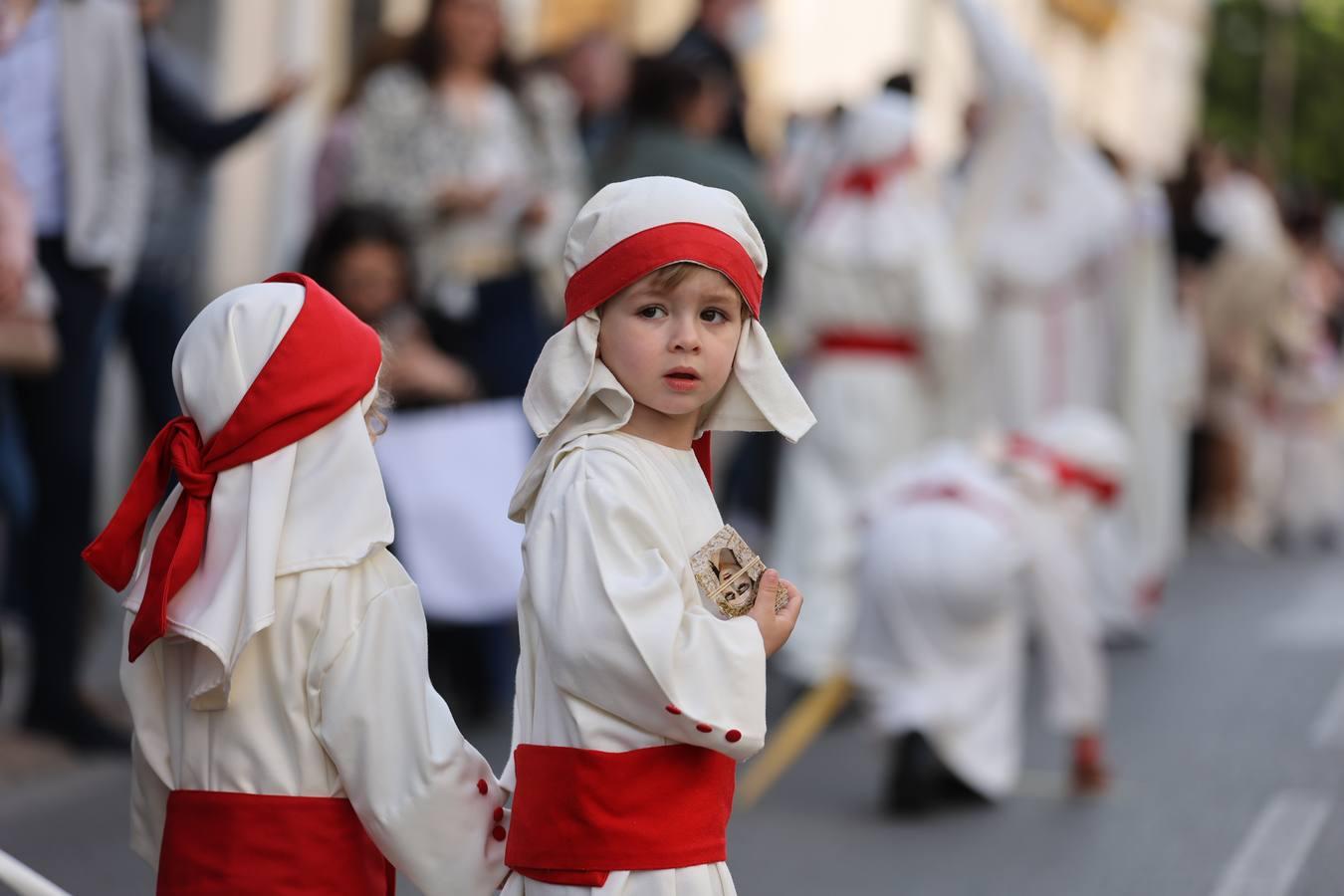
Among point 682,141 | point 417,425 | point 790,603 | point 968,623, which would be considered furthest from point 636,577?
point 682,141

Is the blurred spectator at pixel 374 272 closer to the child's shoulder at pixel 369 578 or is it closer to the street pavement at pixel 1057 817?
the street pavement at pixel 1057 817

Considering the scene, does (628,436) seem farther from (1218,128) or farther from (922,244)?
(1218,128)

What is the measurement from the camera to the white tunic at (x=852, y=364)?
350 inches

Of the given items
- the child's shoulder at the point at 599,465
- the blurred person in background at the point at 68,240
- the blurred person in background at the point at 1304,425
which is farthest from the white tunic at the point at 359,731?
the blurred person in background at the point at 1304,425

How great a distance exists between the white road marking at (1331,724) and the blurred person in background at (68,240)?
4046 millimetres

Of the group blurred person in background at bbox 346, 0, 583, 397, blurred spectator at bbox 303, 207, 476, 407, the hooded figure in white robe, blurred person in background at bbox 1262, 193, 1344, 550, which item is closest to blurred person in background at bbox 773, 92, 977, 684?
the hooded figure in white robe

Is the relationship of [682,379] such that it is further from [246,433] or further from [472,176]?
[472,176]

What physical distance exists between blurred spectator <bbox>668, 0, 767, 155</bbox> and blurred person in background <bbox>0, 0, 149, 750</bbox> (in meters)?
3.18

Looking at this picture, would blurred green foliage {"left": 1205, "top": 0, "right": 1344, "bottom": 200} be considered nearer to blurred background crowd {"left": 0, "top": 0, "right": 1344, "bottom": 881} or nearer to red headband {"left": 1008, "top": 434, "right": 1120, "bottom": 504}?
blurred background crowd {"left": 0, "top": 0, "right": 1344, "bottom": 881}

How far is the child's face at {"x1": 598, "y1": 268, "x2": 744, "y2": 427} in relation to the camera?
3.37 meters

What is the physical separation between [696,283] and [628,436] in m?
0.25

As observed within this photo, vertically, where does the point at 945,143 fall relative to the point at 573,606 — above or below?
below

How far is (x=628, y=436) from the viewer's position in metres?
3.43

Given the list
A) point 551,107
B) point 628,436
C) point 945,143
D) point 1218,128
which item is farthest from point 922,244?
point 1218,128
